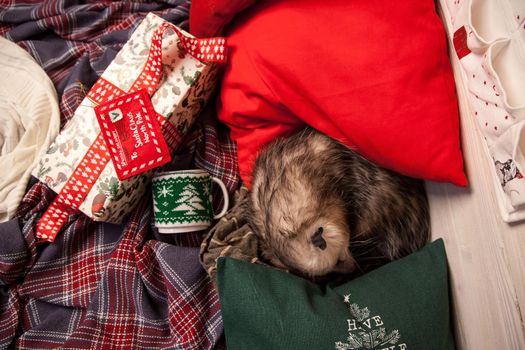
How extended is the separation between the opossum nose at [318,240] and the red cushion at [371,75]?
20cm

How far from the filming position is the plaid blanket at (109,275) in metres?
1.05

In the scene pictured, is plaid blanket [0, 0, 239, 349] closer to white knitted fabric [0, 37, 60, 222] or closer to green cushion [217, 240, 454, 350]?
white knitted fabric [0, 37, 60, 222]

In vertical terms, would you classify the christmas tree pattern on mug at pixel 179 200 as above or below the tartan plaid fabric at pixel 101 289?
above

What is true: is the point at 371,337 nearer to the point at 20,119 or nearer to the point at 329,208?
the point at 329,208

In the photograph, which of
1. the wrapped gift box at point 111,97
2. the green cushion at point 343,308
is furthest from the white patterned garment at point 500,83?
the wrapped gift box at point 111,97

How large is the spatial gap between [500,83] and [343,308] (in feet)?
1.67

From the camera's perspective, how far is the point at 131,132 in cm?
92

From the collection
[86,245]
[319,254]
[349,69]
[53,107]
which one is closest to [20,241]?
[86,245]

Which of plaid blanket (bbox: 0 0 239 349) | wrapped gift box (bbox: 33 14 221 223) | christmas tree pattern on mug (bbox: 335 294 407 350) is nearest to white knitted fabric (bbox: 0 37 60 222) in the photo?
plaid blanket (bbox: 0 0 239 349)

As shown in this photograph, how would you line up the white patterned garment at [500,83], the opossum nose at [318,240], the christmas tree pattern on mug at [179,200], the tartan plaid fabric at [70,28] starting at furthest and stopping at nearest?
the tartan plaid fabric at [70,28]
the christmas tree pattern on mug at [179,200]
the opossum nose at [318,240]
the white patterned garment at [500,83]

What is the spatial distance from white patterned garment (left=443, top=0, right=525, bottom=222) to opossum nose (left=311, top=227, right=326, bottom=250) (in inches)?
13.5

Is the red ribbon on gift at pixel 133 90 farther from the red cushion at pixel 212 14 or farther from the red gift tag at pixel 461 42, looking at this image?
the red gift tag at pixel 461 42

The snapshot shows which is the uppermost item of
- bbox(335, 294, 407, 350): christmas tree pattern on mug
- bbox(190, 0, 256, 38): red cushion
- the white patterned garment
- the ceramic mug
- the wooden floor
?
Answer: bbox(190, 0, 256, 38): red cushion

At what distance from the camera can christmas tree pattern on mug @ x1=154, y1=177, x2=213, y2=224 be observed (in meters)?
0.98
